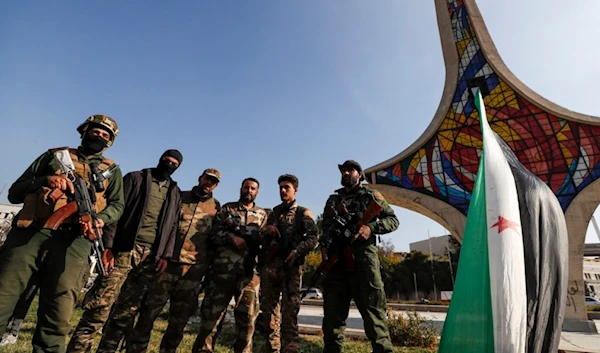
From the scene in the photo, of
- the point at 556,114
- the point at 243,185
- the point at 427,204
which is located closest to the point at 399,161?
the point at 427,204

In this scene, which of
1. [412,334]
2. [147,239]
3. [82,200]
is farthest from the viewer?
[412,334]

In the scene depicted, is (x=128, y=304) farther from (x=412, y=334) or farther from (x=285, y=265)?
(x=412, y=334)

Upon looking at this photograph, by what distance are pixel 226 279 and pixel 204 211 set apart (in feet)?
2.82

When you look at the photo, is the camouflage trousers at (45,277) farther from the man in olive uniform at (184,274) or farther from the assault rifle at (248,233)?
the assault rifle at (248,233)

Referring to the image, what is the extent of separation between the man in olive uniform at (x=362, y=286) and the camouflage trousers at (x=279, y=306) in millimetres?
397

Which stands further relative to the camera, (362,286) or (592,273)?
(592,273)

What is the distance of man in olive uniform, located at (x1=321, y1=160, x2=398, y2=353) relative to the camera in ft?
9.67

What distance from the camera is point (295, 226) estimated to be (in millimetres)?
3758

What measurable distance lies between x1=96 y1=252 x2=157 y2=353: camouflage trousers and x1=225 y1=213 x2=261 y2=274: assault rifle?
0.88m

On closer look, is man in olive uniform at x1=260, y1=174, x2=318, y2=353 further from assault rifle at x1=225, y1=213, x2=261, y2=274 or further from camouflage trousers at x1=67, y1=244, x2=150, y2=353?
camouflage trousers at x1=67, y1=244, x2=150, y2=353

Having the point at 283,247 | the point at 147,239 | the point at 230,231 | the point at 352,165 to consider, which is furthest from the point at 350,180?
the point at 147,239

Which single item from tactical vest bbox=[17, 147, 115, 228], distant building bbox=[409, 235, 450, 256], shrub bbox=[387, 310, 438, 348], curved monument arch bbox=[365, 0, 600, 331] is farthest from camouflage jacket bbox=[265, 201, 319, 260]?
distant building bbox=[409, 235, 450, 256]

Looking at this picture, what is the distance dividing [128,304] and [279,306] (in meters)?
1.58

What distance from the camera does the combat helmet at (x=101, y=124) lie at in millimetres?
2717
